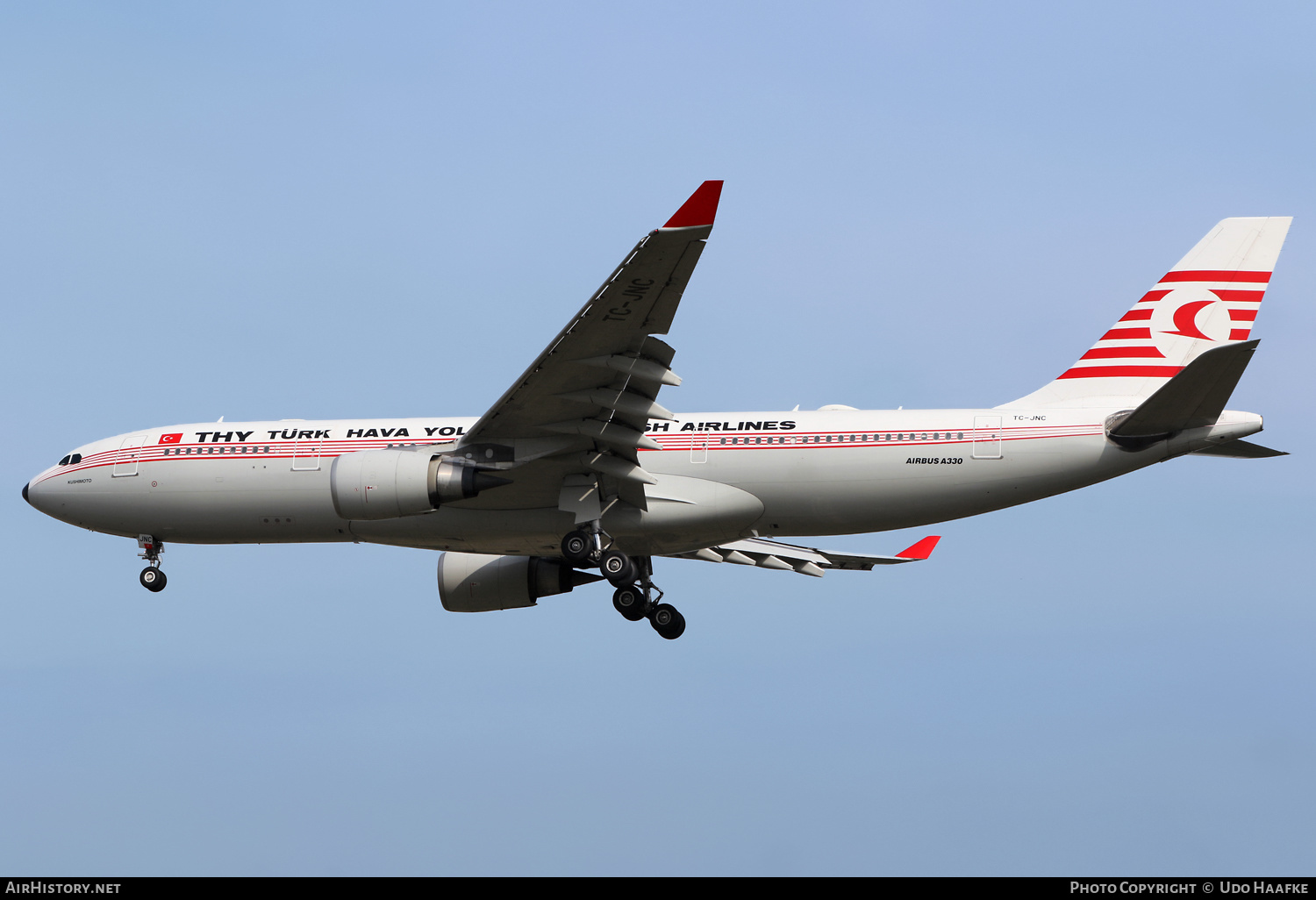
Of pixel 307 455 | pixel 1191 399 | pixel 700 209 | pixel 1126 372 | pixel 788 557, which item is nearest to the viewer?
pixel 700 209

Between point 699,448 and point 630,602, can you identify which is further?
point 630,602

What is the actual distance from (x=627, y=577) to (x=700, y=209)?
338 inches

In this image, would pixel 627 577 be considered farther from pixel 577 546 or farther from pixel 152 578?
pixel 152 578

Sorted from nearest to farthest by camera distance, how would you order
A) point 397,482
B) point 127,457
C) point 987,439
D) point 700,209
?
point 700,209, point 397,482, point 987,439, point 127,457

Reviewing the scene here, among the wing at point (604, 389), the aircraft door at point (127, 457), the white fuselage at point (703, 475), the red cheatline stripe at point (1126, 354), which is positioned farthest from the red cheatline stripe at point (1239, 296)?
the aircraft door at point (127, 457)

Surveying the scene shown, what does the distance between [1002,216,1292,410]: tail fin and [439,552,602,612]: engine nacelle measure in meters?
9.78

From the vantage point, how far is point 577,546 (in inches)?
1001

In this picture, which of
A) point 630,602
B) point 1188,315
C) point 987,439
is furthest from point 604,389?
point 1188,315

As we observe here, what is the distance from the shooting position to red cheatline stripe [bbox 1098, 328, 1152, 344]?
2734 centimetres

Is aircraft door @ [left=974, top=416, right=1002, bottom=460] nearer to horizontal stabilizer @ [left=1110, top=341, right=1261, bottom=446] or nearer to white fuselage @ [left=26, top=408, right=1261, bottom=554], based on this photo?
white fuselage @ [left=26, top=408, right=1261, bottom=554]

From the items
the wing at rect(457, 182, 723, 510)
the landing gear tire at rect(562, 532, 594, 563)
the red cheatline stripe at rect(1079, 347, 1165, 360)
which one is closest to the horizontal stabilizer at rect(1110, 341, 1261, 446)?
the red cheatline stripe at rect(1079, 347, 1165, 360)

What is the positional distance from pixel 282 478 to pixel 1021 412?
13.1 m

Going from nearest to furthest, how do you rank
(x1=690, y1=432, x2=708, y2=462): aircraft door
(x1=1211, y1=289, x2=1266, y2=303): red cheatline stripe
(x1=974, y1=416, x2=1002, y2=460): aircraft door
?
(x1=974, y1=416, x2=1002, y2=460): aircraft door < (x1=690, y1=432, x2=708, y2=462): aircraft door < (x1=1211, y1=289, x2=1266, y2=303): red cheatline stripe

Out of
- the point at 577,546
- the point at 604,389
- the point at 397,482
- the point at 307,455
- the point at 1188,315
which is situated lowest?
the point at 577,546
